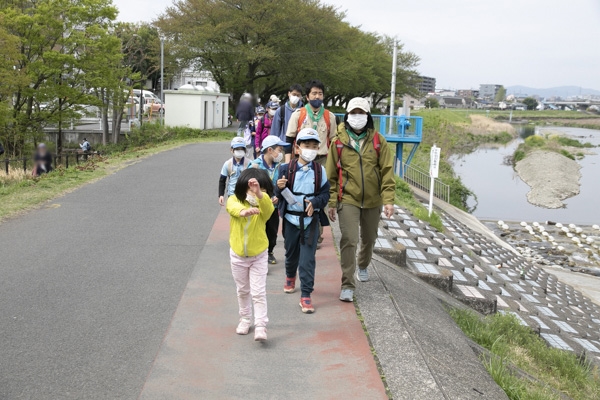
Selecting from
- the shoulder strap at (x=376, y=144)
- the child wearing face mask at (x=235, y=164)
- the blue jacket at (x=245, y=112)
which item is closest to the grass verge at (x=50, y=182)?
the blue jacket at (x=245, y=112)

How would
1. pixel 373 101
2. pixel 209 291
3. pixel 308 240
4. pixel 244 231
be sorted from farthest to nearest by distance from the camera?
pixel 373 101 < pixel 209 291 < pixel 308 240 < pixel 244 231

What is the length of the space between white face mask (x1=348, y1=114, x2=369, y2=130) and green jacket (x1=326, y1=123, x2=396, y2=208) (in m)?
0.12

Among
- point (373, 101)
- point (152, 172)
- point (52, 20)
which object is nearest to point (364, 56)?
point (373, 101)

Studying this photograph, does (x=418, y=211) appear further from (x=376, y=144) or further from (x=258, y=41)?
(x=258, y=41)

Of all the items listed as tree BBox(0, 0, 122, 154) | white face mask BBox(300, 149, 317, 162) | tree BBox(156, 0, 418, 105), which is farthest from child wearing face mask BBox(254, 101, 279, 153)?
tree BBox(156, 0, 418, 105)

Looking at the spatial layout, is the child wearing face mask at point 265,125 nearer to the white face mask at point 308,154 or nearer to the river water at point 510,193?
the white face mask at point 308,154

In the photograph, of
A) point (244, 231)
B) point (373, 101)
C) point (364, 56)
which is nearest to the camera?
point (244, 231)

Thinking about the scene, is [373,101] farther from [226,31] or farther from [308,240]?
[308,240]

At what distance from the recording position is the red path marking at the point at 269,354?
470cm

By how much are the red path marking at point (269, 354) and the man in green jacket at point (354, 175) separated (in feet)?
2.05

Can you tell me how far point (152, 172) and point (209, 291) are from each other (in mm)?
10280

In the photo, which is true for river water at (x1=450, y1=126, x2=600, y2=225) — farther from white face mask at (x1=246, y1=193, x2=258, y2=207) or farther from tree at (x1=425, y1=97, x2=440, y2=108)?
tree at (x1=425, y1=97, x2=440, y2=108)

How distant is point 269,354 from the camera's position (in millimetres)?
5344

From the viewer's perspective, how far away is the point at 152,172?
1683 centimetres
